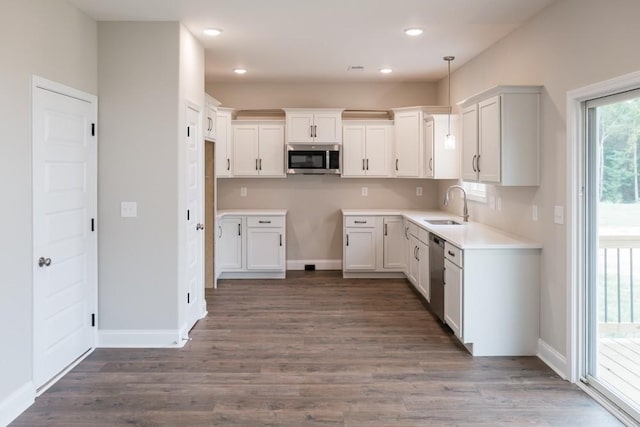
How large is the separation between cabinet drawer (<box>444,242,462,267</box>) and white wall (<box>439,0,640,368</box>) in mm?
631

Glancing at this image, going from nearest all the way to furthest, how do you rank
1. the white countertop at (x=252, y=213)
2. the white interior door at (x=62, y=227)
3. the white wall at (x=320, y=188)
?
the white interior door at (x=62, y=227), the white countertop at (x=252, y=213), the white wall at (x=320, y=188)

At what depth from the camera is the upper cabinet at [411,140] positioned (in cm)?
646

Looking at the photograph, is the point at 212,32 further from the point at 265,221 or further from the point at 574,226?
the point at 574,226

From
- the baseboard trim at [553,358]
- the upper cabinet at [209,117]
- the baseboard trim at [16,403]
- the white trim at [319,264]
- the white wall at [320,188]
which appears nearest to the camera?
the baseboard trim at [16,403]

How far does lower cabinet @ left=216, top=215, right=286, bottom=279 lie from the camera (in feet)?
21.5

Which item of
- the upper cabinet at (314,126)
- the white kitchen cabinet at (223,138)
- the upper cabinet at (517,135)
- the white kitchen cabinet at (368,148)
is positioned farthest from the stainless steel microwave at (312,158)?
the upper cabinet at (517,135)

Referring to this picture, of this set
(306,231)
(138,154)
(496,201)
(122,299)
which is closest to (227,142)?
(306,231)

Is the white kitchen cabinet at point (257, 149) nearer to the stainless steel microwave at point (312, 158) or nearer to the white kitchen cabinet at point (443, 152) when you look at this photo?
the stainless steel microwave at point (312, 158)

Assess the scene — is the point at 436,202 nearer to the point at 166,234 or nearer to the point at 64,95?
the point at 166,234

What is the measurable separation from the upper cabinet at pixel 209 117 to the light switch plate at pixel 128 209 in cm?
148

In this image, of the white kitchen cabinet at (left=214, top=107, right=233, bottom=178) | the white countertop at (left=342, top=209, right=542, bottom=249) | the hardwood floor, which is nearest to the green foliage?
the white countertop at (left=342, top=209, right=542, bottom=249)

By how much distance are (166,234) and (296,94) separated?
12.2ft

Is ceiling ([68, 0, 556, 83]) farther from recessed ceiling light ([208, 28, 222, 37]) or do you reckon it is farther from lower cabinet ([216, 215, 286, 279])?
lower cabinet ([216, 215, 286, 279])

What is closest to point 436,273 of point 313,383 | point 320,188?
point 313,383
